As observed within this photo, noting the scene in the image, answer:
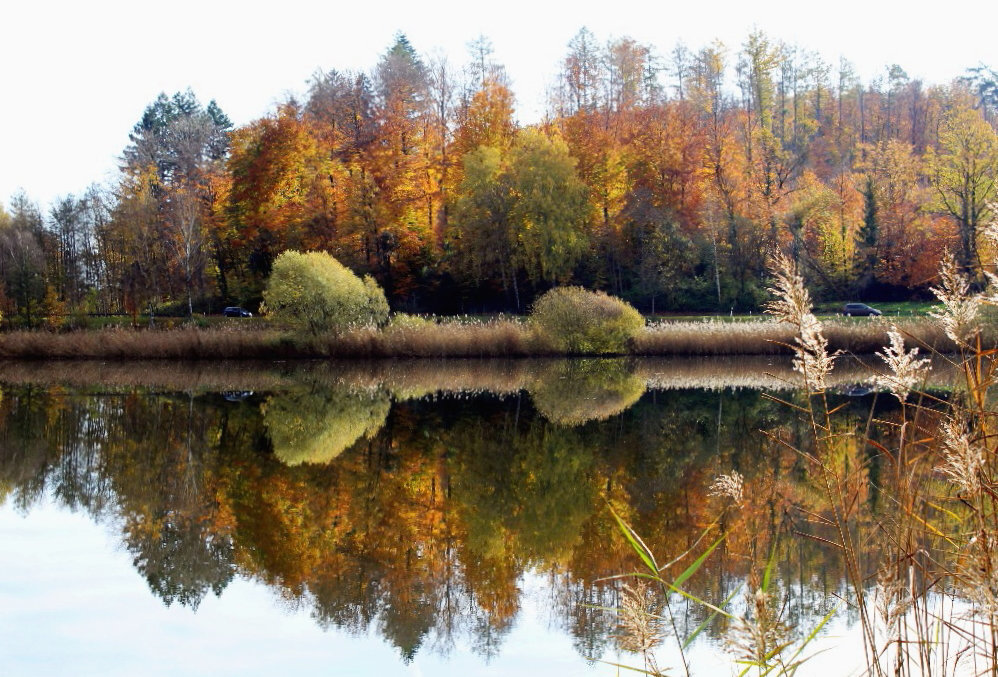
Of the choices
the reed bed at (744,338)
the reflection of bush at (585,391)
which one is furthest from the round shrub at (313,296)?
the reed bed at (744,338)

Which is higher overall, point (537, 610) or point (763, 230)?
point (763, 230)

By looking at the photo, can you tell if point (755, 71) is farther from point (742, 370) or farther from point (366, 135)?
point (742, 370)

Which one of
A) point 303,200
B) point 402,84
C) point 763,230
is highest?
point 402,84

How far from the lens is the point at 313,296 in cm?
2230

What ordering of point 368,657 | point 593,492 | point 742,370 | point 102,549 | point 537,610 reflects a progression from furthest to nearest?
point 742,370 < point 593,492 < point 102,549 < point 537,610 < point 368,657

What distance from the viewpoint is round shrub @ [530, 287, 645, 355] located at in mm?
21938

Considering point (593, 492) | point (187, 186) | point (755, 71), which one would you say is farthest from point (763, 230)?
point (593, 492)

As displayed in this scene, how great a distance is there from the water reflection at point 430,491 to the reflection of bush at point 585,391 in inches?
4.4

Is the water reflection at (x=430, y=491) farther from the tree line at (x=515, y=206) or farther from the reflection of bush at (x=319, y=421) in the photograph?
the tree line at (x=515, y=206)

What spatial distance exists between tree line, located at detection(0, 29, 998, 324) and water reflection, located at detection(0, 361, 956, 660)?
60.9 ft

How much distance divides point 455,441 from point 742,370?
10.3m

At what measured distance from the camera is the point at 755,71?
135 ft

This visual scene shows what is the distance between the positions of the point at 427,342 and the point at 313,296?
10.2ft

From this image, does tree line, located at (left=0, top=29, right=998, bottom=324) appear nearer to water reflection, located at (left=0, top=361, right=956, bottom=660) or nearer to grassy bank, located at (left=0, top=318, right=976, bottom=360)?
grassy bank, located at (left=0, top=318, right=976, bottom=360)
